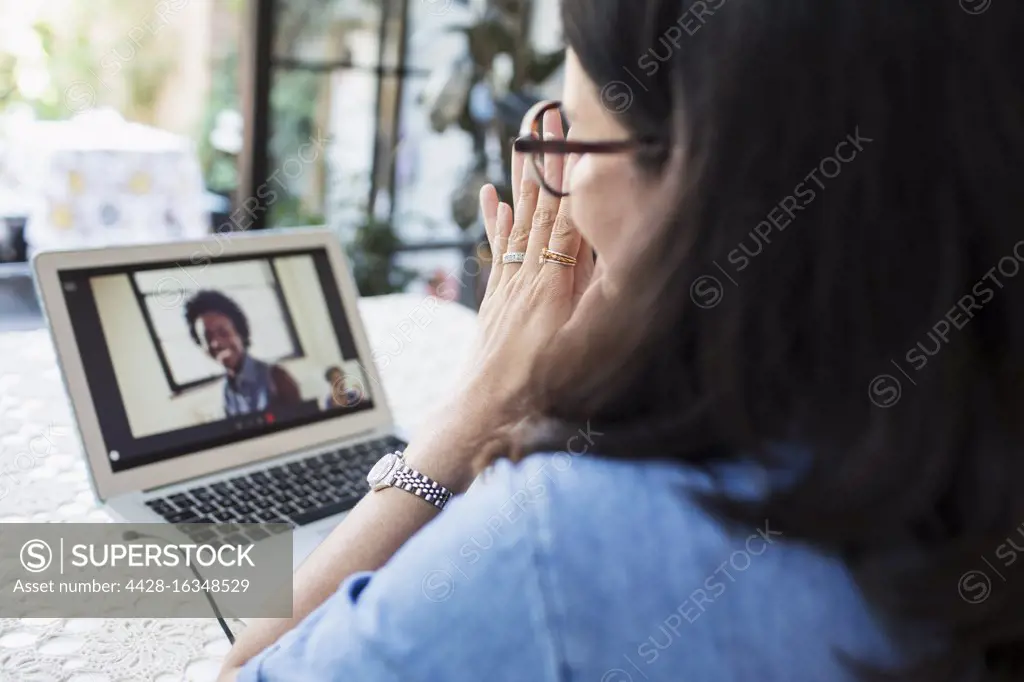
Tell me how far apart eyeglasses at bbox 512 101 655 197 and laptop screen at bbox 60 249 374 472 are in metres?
0.46

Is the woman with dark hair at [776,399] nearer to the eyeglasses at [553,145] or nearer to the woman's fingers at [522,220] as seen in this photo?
the eyeglasses at [553,145]

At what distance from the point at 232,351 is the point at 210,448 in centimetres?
12

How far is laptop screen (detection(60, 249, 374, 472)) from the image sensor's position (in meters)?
0.94

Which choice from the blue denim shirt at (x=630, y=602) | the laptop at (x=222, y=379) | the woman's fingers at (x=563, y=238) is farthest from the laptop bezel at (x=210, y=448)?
the blue denim shirt at (x=630, y=602)

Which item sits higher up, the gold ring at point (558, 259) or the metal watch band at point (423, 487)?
the gold ring at point (558, 259)

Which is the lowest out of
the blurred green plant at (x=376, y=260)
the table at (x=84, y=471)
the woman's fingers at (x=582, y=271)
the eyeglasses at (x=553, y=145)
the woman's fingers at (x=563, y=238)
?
the blurred green plant at (x=376, y=260)

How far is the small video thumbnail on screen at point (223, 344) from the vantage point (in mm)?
959

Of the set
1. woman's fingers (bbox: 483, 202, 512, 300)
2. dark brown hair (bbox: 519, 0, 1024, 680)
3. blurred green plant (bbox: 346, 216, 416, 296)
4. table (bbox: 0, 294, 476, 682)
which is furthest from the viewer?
blurred green plant (bbox: 346, 216, 416, 296)

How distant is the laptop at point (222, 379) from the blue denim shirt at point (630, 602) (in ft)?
1.33

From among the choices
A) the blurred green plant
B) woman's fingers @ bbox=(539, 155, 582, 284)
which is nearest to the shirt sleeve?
woman's fingers @ bbox=(539, 155, 582, 284)

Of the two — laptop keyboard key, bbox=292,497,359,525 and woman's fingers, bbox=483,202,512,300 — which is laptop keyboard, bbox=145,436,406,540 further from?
woman's fingers, bbox=483,202,512,300

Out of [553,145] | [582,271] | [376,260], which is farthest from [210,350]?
[376,260]

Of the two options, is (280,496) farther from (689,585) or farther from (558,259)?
(689,585)

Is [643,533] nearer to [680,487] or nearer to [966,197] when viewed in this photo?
[680,487]
